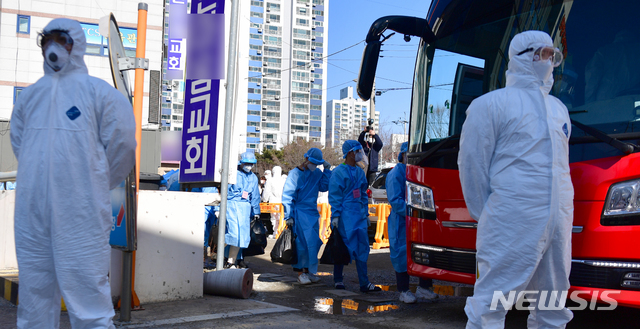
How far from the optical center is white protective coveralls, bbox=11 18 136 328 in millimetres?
2703

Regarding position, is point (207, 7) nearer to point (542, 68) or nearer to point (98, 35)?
point (542, 68)

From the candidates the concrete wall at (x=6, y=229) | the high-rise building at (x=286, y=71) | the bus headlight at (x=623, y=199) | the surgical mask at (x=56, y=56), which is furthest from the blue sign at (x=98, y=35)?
the high-rise building at (x=286, y=71)

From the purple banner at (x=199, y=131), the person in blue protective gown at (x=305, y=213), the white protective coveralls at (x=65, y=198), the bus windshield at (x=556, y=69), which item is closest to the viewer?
the white protective coveralls at (x=65, y=198)

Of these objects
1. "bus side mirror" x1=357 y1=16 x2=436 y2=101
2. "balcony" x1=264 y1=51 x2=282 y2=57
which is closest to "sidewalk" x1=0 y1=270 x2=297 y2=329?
"bus side mirror" x1=357 y1=16 x2=436 y2=101

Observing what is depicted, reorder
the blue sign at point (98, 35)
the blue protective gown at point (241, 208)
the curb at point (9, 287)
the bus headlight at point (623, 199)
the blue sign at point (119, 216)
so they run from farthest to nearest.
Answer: the blue sign at point (98, 35)
the blue protective gown at point (241, 208)
the curb at point (9, 287)
the blue sign at point (119, 216)
the bus headlight at point (623, 199)

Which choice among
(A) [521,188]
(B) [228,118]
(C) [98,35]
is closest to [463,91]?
(A) [521,188]

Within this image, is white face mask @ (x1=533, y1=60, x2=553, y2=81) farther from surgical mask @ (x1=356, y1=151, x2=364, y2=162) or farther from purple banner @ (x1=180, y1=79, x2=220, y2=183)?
surgical mask @ (x1=356, y1=151, x2=364, y2=162)

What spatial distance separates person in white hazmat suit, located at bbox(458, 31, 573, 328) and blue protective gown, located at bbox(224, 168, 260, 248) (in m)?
5.22

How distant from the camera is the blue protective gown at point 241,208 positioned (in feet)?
25.7

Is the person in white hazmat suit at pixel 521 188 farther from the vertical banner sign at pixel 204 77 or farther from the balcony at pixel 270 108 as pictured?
the balcony at pixel 270 108

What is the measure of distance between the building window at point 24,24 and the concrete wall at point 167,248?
24.5 meters

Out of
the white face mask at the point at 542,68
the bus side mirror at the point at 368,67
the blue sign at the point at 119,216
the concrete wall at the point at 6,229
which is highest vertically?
the bus side mirror at the point at 368,67

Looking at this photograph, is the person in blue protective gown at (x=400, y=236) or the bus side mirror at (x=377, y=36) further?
the person in blue protective gown at (x=400, y=236)

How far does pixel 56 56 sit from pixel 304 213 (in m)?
4.68
